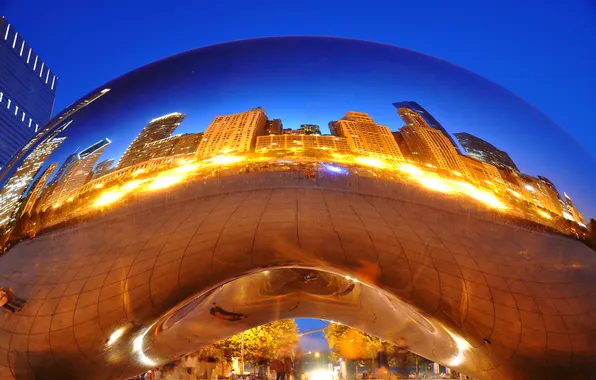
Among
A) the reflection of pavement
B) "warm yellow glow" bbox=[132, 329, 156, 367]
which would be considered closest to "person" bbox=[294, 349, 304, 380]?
"warm yellow glow" bbox=[132, 329, 156, 367]

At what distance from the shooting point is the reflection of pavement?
197 cm

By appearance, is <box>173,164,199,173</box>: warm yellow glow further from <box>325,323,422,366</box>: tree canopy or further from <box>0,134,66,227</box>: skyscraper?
<box>325,323,422,366</box>: tree canopy

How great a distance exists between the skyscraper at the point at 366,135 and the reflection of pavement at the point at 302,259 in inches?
4.7

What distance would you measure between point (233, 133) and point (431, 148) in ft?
2.75

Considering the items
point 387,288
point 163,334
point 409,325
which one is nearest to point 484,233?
point 387,288

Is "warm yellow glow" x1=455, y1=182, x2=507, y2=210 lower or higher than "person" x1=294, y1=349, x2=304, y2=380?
lower

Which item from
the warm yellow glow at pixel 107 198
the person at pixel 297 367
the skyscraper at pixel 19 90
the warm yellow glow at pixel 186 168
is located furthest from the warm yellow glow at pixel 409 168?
the skyscraper at pixel 19 90

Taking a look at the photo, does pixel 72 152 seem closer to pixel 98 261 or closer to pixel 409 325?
pixel 98 261

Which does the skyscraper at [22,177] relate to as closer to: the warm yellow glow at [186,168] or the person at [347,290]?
the warm yellow glow at [186,168]

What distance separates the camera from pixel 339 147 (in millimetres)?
1939

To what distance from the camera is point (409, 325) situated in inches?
125

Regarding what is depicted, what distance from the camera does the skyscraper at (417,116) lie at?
6.75 ft

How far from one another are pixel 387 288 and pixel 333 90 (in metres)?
0.99

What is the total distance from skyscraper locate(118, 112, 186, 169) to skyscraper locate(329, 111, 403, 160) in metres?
0.68
